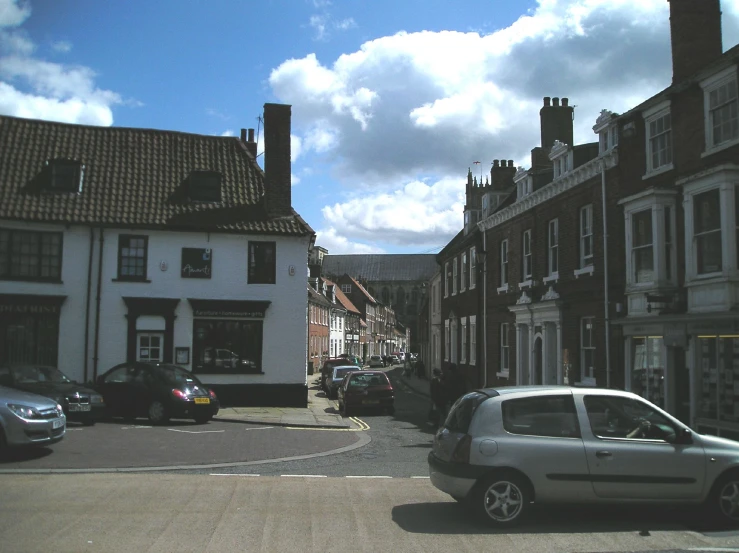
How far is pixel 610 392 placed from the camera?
8.38 metres

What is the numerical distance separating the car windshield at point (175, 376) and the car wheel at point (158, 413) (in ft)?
2.19

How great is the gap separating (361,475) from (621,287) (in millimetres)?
10281

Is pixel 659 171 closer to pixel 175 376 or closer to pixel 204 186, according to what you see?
pixel 175 376

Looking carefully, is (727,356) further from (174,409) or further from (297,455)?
Result: (174,409)

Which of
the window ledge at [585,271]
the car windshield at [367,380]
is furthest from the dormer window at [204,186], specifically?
the window ledge at [585,271]

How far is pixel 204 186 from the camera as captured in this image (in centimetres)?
2702

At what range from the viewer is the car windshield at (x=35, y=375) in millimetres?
18281

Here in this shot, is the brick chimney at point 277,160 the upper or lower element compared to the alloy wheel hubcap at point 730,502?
upper

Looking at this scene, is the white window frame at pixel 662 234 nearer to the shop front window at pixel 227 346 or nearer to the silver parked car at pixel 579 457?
the silver parked car at pixel 579 457

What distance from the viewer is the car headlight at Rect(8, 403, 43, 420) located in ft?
40.0

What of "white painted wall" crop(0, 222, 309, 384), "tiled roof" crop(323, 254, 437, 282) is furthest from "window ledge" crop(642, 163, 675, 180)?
"tiled roof" crop(323, 254, 437, 282)

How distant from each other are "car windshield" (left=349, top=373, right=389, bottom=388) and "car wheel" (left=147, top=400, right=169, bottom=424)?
685 centimetres

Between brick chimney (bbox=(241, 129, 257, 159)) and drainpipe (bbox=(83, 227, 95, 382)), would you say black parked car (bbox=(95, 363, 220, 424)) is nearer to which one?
drainpipe (bbox=(83, 227, 95, 382))

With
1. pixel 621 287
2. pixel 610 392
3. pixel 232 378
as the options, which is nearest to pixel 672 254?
pixel 621 287
